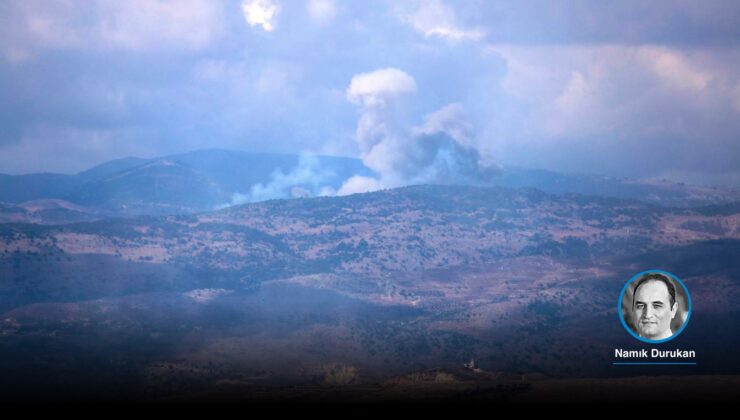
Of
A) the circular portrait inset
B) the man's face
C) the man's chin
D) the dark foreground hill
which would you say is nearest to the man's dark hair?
the circular portrait inset

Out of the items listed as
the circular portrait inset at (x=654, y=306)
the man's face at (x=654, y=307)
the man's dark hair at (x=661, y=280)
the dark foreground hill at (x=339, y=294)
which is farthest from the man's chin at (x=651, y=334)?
the dark foreground hill at (x=339, y=294)

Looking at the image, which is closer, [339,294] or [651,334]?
[651,334]

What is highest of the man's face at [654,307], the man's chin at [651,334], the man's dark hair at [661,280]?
the man's dark hair at [661,280]

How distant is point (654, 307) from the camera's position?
58719 millimetres

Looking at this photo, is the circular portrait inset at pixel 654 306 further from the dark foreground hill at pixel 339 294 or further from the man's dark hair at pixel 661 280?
the dark foreground hill at pixel 339 294

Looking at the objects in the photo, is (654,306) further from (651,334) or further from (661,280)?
(651,334)

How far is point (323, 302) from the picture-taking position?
124 meters

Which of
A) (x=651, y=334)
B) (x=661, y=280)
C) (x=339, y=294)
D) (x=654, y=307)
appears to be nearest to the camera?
(x=654, y=307)

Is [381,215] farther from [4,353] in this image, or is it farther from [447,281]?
[4,353]

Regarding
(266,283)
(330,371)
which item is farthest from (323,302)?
(330,371)

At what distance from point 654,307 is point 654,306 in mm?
74

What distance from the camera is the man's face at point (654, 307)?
58312 mm

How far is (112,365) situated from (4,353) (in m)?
14.5

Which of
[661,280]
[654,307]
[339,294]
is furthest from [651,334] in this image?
[339,294]
